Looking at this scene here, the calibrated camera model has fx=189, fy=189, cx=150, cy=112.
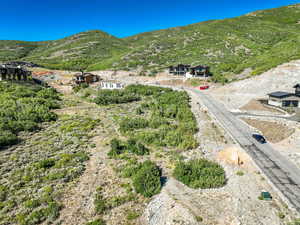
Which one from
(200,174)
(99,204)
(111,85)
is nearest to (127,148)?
(99,204)

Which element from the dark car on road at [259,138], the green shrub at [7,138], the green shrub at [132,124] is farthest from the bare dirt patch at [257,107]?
the green shrub at [7,138]

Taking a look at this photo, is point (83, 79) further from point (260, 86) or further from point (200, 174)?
point (200, 174)

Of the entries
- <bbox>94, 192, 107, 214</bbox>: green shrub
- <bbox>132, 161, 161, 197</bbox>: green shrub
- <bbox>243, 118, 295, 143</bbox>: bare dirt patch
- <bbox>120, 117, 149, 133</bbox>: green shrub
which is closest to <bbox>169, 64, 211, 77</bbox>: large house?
<bbox>243, 118, 295, 143</bbox>: bare dirt patch

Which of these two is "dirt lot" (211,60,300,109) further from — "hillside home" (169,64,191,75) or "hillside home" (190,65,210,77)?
"hillside home" (169,64,191,75)

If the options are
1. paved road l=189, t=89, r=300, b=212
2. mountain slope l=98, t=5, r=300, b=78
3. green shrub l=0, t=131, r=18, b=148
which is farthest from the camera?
mountain slope l=98, t=5, r=300, b=78

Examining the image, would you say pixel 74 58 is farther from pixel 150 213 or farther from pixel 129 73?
pixel 150 213

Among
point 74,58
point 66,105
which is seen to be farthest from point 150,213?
point 74,58

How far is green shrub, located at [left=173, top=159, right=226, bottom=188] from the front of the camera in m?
20.1

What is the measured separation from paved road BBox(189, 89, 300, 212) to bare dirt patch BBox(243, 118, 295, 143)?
220 centimetres

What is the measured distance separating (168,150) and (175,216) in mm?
13239

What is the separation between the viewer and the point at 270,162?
77.6ft

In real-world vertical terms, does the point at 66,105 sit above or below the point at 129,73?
below

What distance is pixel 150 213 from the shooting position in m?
16.8

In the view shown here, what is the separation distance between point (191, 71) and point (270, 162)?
63.7 meters
